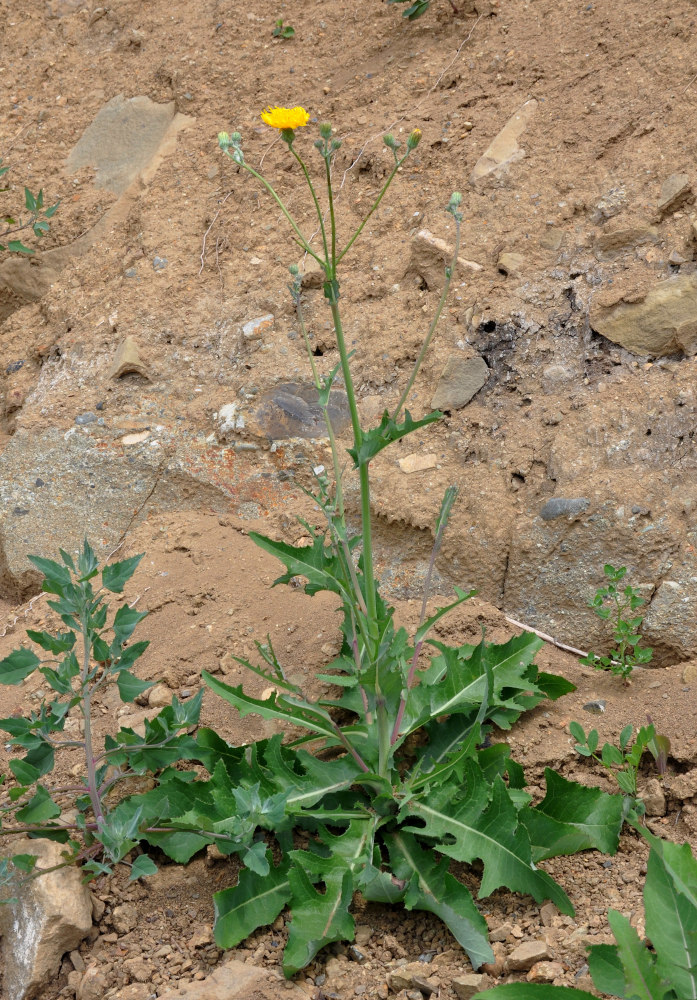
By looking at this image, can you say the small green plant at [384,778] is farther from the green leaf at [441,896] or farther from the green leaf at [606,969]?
the green leaf at [606,969]

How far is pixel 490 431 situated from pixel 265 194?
1.88 metres

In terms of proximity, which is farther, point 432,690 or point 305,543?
point 305,543

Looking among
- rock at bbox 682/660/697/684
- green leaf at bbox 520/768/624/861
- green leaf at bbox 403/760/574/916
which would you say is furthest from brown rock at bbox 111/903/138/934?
rock at bbox 682/660/697/684

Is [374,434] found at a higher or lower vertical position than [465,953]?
higher

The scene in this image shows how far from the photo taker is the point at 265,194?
4.44 m

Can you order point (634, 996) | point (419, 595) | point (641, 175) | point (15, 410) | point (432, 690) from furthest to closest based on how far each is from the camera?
point (15, 410), point (641, 175), point (419, 595), point (432, 690), point (634, 996)

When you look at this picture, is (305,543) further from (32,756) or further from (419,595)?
(32,756)

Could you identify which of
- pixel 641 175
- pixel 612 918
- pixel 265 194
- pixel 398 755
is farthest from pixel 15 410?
pixel 612 918

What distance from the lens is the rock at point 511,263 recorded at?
12.0ft

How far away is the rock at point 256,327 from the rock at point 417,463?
3.12 ft

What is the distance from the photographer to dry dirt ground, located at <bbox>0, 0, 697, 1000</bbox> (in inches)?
90.2

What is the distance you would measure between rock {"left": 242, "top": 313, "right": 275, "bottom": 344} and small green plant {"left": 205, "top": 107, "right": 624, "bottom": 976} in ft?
5.09

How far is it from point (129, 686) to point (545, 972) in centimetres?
121

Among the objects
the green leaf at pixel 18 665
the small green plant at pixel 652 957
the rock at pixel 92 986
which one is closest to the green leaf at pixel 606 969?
the small green plant at pixel 652 957
